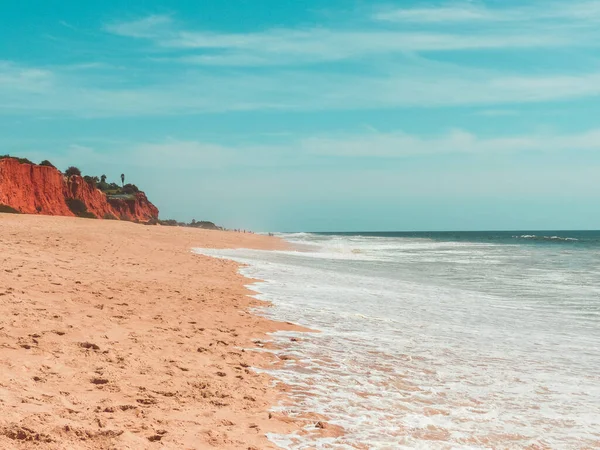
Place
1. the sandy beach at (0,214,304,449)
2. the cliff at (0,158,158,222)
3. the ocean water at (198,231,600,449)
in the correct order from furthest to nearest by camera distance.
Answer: the cliff at (0,158,158,222), the ocean water at (198,231,600,449), the sandy beach at (0,214,304,449)

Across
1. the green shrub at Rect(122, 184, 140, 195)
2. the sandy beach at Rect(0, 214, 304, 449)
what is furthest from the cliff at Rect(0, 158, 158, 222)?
the sandy beach at Rect(0, 214, 304, 449)

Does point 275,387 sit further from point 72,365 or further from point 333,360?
point 72,365

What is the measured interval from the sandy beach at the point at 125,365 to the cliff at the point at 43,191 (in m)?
41.2

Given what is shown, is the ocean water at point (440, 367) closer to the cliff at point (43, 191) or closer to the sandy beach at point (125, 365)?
the sandy beach at point (125, 365)

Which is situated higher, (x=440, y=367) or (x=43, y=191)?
(x=43, y=191)

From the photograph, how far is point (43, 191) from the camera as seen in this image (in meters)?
→ 53.2

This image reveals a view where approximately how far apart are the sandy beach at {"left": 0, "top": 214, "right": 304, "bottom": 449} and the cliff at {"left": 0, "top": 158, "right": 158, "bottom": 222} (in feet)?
135

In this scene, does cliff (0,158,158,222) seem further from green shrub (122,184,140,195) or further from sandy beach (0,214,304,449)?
sandy beach (0,214,304,449)

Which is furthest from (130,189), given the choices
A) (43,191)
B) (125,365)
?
(125,365)

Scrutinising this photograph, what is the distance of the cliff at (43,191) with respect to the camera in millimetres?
47906

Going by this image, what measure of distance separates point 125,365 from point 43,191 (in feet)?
174

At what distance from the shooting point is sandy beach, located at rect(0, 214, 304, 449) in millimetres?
4184

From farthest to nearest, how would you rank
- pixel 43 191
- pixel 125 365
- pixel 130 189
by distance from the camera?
pixel 130 189 → pixel 43 191 → pixel 125 365

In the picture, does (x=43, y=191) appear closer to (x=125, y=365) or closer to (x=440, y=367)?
(x=125, y=365)
